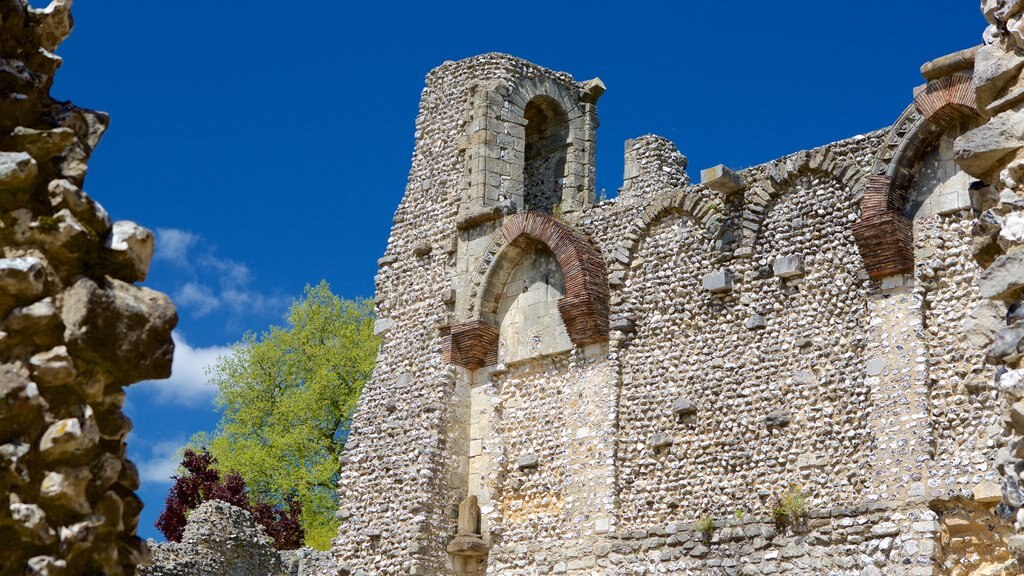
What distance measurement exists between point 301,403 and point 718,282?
16115 millimetres

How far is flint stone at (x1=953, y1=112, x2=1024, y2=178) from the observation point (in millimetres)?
5988

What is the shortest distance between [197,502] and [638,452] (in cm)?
1463

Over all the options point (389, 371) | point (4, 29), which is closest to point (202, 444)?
point (389, 371)

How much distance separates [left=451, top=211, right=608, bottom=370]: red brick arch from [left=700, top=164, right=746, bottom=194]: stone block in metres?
1.71

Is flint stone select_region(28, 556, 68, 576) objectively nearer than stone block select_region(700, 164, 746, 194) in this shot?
Yes

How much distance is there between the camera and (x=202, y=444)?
105 feet

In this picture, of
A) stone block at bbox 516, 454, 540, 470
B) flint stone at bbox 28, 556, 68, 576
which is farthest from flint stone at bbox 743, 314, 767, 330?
flint stone at bbox 28, 556, 68, 576

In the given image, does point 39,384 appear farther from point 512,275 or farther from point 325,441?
point 325,441

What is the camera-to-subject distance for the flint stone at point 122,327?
5.28m

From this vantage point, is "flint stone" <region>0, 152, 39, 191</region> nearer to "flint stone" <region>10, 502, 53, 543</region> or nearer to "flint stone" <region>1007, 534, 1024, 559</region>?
"flint stone" <region>10, 502, 53, 543</region>

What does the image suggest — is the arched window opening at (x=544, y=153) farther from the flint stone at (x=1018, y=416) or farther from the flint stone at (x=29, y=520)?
the flint stone at (x=29, y=520)

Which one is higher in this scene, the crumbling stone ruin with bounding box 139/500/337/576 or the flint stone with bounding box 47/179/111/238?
the crumbling stone ruin with bounding box 139/500/337/576

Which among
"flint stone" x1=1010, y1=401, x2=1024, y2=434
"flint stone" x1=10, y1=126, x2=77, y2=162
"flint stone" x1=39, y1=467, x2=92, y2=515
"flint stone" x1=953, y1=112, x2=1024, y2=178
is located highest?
"flint stone" x1=953, y1=112, x2=1024, y2=178

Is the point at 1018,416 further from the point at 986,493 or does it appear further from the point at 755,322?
the point at 755,322
